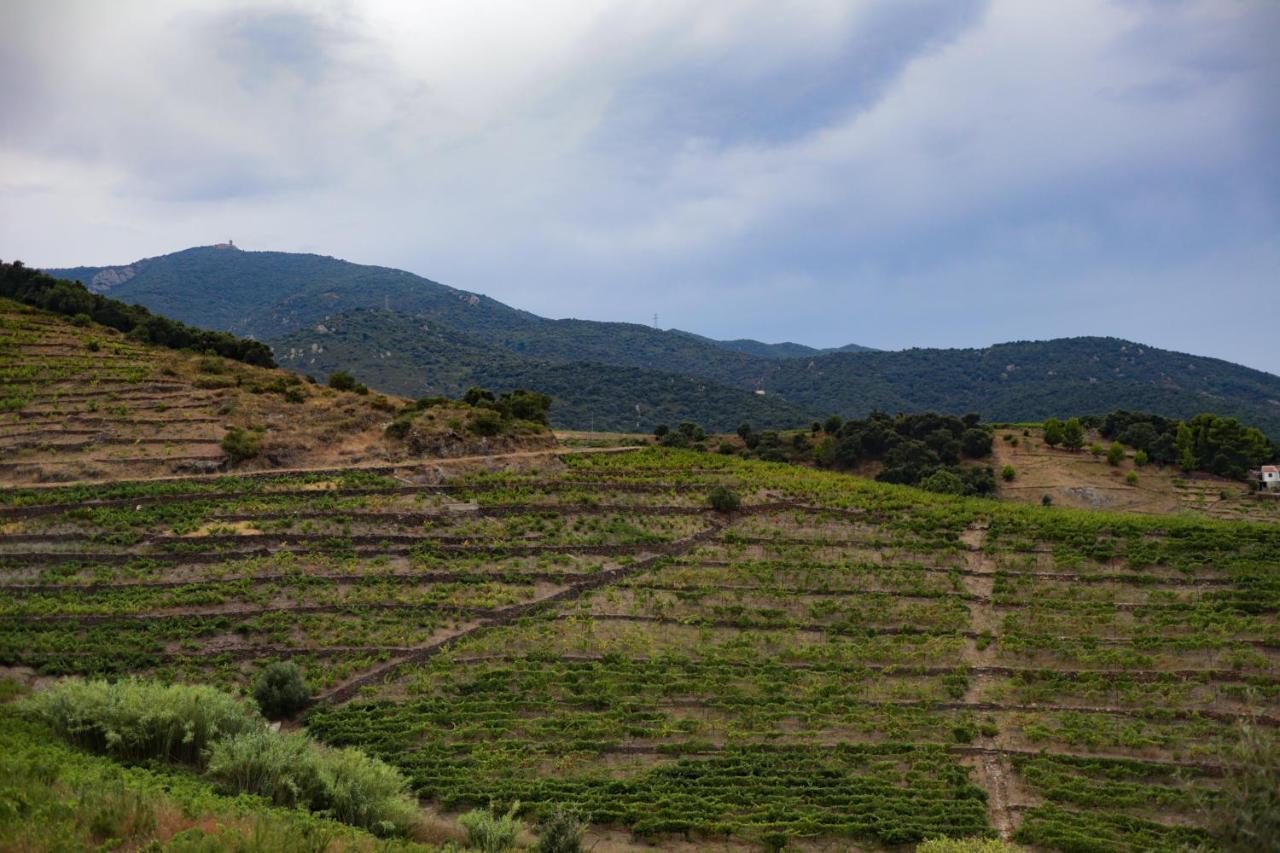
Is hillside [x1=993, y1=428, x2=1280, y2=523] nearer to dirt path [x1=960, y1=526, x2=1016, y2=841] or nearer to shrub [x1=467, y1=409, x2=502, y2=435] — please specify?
dirt path [x1=960, y1=526, x2=1016, y2=841]

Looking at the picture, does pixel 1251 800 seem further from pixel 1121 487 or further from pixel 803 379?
pixel 803 379

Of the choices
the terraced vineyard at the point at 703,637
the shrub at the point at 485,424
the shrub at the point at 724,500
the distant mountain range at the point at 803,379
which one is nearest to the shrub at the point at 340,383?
the shrub at the point at 485,424

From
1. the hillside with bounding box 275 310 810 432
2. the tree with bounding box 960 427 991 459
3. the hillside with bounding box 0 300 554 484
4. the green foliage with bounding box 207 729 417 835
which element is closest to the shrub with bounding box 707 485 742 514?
the hillside with bounding box 0 300 554 484

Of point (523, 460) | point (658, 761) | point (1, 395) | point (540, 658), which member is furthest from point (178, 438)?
point (658, 761)

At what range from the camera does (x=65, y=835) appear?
1289 cm

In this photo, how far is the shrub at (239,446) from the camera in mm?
43875

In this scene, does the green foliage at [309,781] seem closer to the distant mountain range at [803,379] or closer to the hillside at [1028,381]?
the distant mountain range at [803,379]

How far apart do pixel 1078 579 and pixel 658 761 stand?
22.4 meters

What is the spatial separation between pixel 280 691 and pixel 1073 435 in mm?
63977

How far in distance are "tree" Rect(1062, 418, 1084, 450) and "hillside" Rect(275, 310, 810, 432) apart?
47667 millimetres

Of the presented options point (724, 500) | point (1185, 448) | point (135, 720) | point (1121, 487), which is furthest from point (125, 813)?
point (1185, 448)

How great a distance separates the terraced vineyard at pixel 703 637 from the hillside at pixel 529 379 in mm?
74324

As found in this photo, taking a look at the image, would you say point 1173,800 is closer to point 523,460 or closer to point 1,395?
point 523,460

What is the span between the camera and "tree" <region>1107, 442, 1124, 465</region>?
208ft
